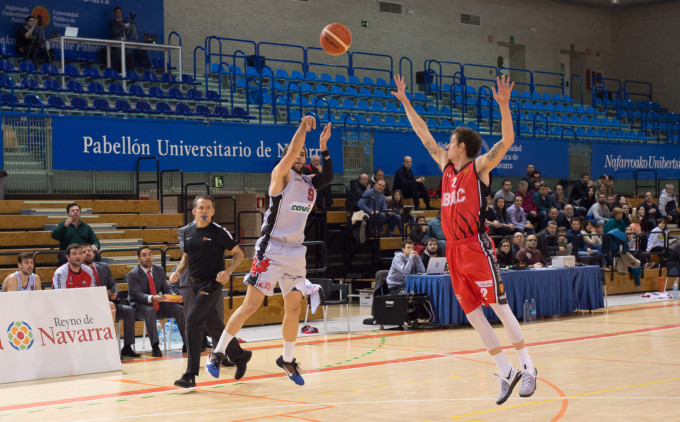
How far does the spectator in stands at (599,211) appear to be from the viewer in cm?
2208

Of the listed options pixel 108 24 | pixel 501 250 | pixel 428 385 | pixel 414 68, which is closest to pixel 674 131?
pixel 414 68

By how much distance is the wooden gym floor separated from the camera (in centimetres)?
752

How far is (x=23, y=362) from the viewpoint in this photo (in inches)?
399

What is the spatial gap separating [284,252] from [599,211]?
15.4 meters

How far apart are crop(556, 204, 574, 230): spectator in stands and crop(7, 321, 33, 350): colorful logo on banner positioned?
13.6m

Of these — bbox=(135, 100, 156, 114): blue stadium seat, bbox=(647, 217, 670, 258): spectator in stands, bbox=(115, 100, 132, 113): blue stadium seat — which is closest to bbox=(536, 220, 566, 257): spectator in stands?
bbox=(647, 217, 670, 258): spectator in stands

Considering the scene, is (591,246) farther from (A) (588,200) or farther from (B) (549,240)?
(A) (588,200)

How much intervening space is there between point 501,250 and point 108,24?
12425 mm

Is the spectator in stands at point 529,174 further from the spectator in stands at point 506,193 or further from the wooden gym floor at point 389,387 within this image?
the wooden gym floor at point 389,387

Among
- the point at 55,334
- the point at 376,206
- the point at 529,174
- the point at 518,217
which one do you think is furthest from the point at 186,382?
the point at 529,174

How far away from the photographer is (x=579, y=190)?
77.2 ft

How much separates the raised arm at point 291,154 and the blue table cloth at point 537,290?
21.7 feet

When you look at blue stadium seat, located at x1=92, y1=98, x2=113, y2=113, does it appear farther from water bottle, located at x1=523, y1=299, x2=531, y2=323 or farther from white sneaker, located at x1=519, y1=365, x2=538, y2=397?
white sneaker, located at x1=519, y1=365, x2=538, y2=397

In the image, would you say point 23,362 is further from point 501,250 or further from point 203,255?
point 501,250
